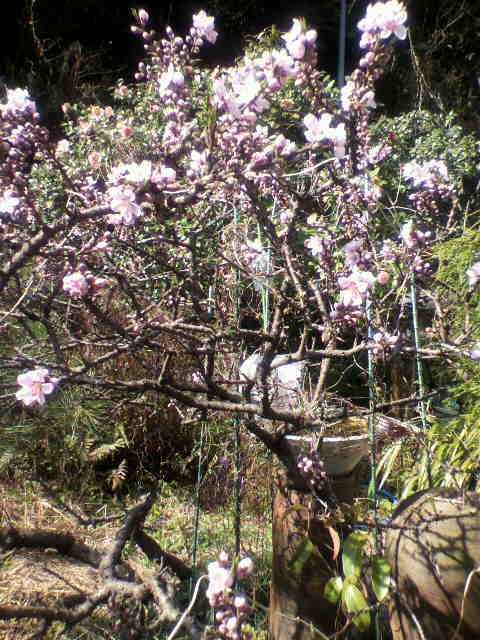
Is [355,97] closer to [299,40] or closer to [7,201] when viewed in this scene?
[299,40]

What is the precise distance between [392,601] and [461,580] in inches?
6.4

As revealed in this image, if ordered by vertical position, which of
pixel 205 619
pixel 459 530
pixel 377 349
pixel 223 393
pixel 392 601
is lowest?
pixel 205 619

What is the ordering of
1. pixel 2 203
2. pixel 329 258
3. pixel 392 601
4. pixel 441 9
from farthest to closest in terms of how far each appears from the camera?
pixel 441 9 → pixel 329 258 → pixel 392 601 → pixel 2 203

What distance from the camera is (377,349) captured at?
1.18m

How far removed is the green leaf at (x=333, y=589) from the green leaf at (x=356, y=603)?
3cm

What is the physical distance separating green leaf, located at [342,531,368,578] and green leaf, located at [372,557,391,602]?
0.03m

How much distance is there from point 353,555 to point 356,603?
0.09 metres

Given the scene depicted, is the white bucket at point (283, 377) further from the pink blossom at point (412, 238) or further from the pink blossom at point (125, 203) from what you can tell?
the pink blossom at point (125, 203)

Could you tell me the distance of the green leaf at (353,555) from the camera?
1067mm

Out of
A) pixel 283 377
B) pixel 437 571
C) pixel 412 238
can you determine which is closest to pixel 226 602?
pixel 437 571

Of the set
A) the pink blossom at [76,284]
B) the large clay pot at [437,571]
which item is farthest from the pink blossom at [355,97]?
the large clay pot at [437,571]

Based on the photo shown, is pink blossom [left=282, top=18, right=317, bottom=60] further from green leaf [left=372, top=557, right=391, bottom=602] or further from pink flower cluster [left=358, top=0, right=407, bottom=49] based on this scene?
green leaf [left=372, top=557, right=391, bottom=602]

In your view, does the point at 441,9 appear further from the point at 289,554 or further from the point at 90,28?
the point at 289,554

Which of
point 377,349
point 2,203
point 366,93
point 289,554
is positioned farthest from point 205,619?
point 366,93
